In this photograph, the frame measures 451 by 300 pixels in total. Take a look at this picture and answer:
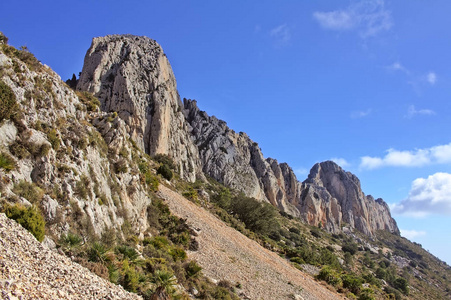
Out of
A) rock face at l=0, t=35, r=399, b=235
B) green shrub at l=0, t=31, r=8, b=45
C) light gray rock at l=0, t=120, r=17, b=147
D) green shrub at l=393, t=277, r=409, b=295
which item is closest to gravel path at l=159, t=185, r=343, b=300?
rock face at l=0, t=35, r=399, b=235

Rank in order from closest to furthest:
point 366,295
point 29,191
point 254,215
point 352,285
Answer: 1. point 29,191
2. point 366,295
3. point 352,285
4. point 254,215

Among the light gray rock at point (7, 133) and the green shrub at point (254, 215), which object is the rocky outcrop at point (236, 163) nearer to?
the green shrub at point (254, 215)

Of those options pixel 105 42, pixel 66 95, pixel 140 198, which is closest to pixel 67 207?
pixel 140 198

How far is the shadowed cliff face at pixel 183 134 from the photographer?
62250 millimetres

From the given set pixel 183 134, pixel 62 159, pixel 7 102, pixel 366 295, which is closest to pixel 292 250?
pixel 366 295

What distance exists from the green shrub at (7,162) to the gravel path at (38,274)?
2.43m

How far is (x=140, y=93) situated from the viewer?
65750mm

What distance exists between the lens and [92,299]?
7.73 m

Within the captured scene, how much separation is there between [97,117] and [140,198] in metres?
6.85

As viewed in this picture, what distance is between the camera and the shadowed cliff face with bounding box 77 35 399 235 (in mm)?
62250

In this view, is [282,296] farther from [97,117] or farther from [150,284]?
[97,117]

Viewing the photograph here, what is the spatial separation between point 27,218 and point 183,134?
220 feet

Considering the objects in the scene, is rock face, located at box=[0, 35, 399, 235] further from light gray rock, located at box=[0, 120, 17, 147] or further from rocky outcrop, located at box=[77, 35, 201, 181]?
rocky outcrop, located at box=[77, 35, 201, 181]

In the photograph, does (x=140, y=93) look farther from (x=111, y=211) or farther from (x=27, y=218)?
(x=27, y=218)
